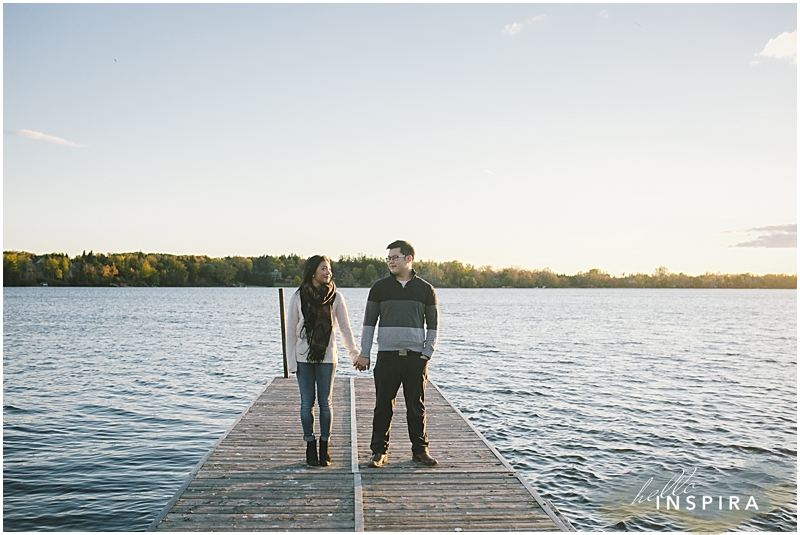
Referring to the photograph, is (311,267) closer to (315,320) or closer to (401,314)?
(315,320)

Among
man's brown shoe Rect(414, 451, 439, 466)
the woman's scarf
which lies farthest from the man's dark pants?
the woman's scarf

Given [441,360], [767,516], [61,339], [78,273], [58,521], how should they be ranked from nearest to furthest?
[58,521] < [767,516] < [441,360] < [61,339] < [78,273]

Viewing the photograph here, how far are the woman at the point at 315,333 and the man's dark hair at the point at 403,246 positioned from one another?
2.27 ft

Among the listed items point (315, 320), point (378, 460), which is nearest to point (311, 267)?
point (315, 320)

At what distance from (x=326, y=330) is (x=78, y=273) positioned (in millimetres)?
148770

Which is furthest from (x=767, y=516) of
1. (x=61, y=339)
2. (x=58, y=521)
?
(x=61, y=339)

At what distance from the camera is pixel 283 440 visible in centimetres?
835

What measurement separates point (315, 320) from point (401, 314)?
35.6 inches

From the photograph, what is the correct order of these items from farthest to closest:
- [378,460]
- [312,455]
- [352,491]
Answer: [312,455]
[378,460]
[352,491]

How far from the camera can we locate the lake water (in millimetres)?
8789

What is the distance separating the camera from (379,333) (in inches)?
268

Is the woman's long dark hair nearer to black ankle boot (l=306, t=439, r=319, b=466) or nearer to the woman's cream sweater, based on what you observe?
the woman's cream sweater

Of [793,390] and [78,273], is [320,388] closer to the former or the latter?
[793,390]

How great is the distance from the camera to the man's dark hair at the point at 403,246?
6.64 meters
